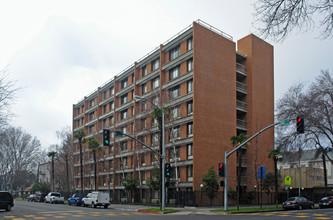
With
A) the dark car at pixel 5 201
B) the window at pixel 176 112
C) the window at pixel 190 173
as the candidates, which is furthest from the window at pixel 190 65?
the dark car at pixel 5 201

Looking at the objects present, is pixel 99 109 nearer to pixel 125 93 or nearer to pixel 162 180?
pixel 125 93

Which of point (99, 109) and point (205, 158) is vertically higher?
point (99, 109)

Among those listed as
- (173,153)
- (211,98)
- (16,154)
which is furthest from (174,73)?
(16,154)

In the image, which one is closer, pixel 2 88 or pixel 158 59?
pixel 2 88

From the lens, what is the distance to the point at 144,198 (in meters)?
54.0

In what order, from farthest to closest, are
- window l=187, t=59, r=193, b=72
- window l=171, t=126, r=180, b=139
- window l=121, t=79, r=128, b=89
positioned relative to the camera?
window l=121, t=79, r=128, b=89 → window l=171, t=126, r=180, b=139 → window l=187, t=59, r=193, b=72

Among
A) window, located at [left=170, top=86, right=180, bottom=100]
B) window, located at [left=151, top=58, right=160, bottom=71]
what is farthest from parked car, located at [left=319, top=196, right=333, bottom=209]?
window, located at [left=151, top=58, right=160, bottom=71]

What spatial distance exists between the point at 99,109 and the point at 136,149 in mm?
24038

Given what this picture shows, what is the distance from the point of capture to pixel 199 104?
4491 centimetres

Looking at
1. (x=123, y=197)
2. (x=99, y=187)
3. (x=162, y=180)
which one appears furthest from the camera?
(x=99, y=187)

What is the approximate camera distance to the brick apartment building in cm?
4519

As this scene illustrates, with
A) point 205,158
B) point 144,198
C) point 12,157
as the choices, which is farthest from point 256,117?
point 12,157

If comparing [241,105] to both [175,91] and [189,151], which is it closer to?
[175,91]

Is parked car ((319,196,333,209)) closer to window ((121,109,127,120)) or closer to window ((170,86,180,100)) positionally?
window ((170,86,180,100))
